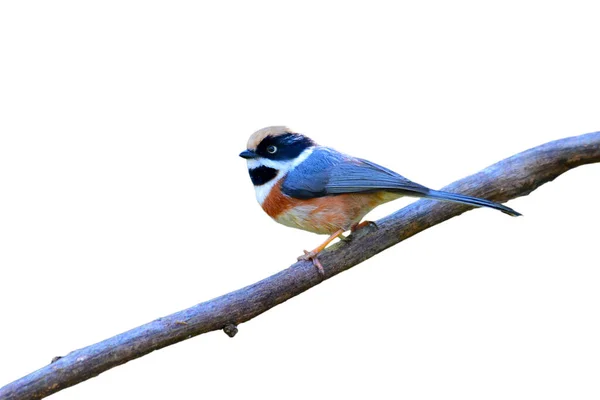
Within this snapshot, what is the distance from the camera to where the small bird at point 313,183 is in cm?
501

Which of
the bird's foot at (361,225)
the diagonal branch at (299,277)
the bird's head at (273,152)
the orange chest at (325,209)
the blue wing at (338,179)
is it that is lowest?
the diagonal branch at (299,277)

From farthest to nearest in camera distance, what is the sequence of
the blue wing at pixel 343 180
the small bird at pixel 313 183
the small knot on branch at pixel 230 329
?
the small bird at pixel 313 183 → the blue wing at pixel 343 180 → the small knot on branch at pixel 230 329


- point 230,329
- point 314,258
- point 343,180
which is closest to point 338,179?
point 343,180

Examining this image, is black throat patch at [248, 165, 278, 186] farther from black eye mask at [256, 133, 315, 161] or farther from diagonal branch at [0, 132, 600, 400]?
diagonal branch at [0, 132, 600, 400]

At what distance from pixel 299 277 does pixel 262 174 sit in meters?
0.77

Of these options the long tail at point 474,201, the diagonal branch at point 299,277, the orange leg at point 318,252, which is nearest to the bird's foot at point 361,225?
the diagonal branch at point 299,277

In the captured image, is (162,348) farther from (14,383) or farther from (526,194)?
(526,194)

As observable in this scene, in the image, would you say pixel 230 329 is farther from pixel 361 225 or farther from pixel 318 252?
pixel 361 225

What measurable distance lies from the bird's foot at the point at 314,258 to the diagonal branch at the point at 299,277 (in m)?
0.04

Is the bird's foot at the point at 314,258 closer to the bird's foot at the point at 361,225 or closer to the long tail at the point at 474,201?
the bird's foot at the point at 361,225

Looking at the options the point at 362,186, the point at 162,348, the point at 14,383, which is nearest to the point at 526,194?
the point at 362,186

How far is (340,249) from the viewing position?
519cm

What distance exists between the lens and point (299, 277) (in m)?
4.96

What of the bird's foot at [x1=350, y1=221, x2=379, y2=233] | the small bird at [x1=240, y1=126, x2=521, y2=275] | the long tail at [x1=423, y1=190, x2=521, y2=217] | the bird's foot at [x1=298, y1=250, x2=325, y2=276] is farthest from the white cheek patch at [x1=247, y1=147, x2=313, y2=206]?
the long tail at [x1=423, y1=190, x2=521, y2=217]
